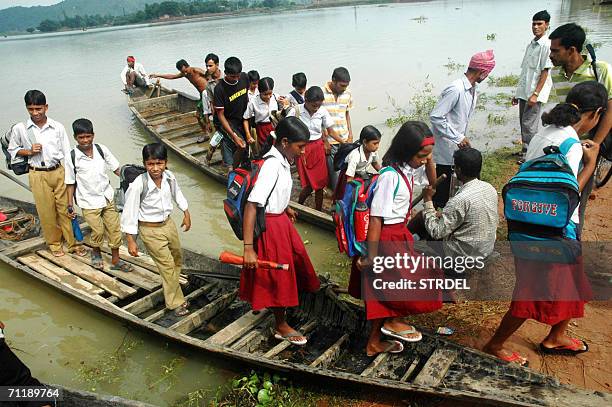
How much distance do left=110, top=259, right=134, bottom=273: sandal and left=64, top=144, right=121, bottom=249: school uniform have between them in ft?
0.78

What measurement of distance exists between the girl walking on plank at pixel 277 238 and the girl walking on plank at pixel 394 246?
45cm

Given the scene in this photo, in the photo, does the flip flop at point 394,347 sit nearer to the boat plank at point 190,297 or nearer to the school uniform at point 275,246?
the school uniform at point 275,246

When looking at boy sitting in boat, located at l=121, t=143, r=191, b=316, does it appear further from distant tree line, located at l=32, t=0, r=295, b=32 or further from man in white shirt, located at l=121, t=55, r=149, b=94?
distant tree line, located at l=32, t=0, r=295, b=32

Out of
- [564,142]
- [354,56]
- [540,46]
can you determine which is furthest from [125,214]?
[354,56]

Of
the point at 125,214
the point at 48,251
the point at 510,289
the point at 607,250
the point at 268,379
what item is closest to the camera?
the point at 268,379

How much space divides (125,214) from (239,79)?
9.89ft

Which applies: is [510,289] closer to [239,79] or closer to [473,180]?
[473,180]

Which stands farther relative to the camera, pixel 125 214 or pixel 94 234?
pixel 94 234

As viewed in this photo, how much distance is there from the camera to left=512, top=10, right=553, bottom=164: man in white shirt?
5.86 m

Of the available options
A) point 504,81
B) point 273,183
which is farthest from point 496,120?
point 273,183

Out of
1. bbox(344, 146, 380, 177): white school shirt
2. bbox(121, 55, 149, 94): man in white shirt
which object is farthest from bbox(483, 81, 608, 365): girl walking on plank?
bbox(121, 55, 149, 94): man in white shirt

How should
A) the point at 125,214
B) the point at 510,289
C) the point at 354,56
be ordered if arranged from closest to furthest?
1. the point at 125,214
2. the point at 510,289
3. the point at 354,56

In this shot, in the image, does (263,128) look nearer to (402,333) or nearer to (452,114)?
(452,114)

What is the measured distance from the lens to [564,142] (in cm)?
298
